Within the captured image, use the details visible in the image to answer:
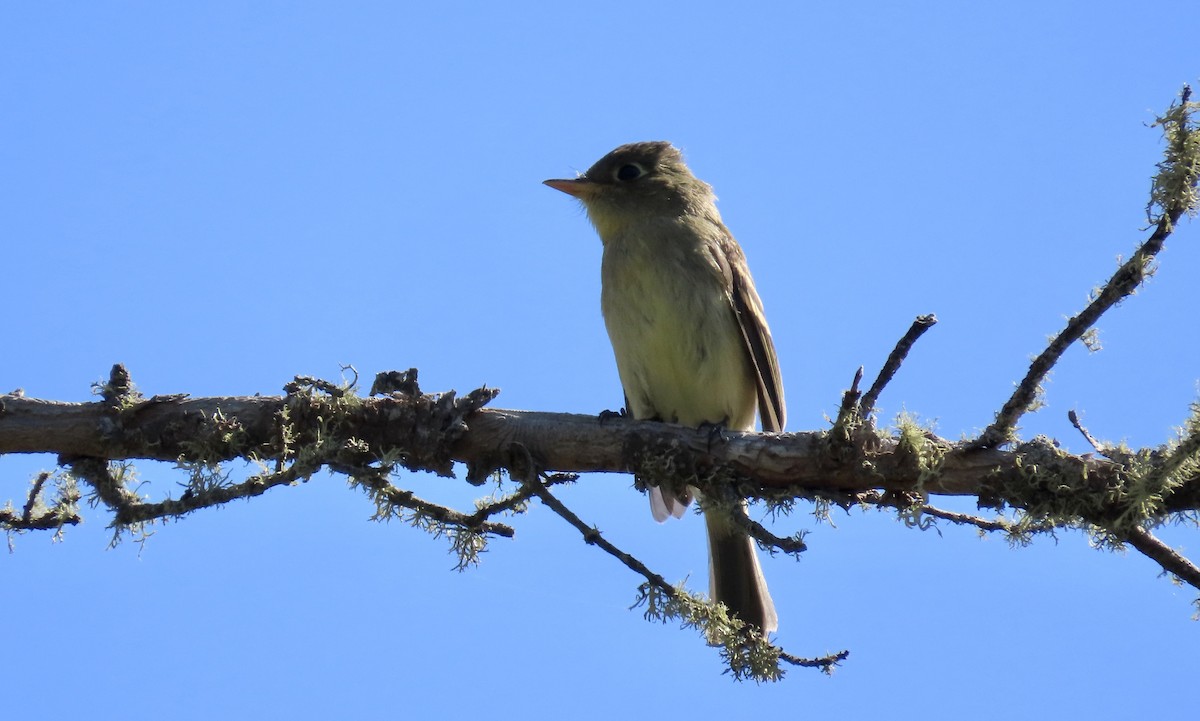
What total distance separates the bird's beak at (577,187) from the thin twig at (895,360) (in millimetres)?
3118

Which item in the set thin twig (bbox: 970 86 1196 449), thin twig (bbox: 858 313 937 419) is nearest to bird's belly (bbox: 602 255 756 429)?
thin twig (bbox: 858 313 937 419)

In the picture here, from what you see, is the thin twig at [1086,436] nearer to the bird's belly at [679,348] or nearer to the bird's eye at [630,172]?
the bird's belly at [679,348]

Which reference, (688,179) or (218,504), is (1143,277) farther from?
(688,179)

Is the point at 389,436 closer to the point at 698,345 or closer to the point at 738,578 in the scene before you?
the point at 698,345

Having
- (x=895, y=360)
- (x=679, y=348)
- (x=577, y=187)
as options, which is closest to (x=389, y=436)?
(x=679, y=348)

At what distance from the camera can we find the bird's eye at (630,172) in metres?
7.08

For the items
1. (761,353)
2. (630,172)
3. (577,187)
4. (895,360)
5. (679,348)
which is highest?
(630,172)

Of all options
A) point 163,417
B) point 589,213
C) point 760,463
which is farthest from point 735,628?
point 589,213

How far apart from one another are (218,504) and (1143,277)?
315cm

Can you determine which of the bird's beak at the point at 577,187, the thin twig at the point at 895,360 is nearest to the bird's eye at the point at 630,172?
the bird's beak at the point at 577,187

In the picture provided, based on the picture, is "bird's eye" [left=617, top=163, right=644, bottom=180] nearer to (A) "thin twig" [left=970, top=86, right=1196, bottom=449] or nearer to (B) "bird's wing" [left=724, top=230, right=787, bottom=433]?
(B) "bird's wing" [left=724, top=230, right=787, bottom=433]

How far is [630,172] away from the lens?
711cm

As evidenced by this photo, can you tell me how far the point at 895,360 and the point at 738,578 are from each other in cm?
231

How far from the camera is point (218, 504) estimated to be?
4.27m
